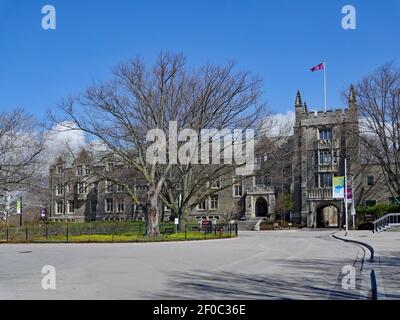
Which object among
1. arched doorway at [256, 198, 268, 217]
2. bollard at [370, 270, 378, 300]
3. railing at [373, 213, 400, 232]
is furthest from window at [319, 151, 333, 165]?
bollard at [370, 270, 378, 300]

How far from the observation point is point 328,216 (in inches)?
2704

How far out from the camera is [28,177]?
46.2 m

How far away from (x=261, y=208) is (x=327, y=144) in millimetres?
12347

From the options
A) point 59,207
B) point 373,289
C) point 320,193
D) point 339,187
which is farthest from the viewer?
point 59,207

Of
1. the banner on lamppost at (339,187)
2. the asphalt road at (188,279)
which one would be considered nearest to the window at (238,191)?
the banner on lamppost at (339,187)

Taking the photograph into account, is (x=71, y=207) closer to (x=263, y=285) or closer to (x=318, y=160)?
(x=318, y=160)

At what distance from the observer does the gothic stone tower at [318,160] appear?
6006 cm

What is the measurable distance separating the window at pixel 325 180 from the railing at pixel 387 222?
16.4m

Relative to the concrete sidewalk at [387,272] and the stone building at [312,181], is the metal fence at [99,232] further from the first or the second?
the concrete sidewalk at [387,272]

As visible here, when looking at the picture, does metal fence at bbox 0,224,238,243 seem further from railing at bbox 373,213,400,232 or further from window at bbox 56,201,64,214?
window at bbox 56,201,64,214

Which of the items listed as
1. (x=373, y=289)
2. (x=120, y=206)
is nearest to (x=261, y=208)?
(x=120, y=206)
